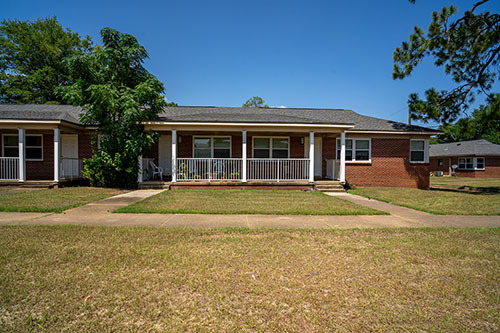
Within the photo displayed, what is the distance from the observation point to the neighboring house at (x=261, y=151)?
12.3 meters

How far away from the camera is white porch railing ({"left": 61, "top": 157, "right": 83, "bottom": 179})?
12570 millimetres

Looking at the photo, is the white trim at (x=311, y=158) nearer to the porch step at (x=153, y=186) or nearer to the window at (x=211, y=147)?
the window at (x=211, y=147)

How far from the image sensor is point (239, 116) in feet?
43.4

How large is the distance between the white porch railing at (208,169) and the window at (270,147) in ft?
4.46

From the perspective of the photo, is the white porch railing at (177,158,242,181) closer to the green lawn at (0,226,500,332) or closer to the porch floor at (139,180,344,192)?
the porch floor at (139,180,344,192)

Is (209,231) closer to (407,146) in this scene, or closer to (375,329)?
(375,329)

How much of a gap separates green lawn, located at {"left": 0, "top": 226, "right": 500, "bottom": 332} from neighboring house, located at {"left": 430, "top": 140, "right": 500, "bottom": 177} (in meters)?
32.0

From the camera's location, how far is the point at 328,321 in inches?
88.2

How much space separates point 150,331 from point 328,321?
1.50m

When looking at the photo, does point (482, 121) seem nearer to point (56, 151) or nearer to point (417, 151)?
point (417, 151)

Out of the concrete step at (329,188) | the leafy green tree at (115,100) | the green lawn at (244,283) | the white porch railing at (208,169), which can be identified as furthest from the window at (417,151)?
the leafy green tree at (115,100)

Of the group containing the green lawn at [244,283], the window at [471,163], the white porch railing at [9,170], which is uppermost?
the window at [471,163]

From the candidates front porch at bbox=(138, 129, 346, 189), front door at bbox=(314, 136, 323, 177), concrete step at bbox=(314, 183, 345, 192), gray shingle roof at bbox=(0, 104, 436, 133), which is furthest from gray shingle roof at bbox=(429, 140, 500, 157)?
concrete step at bbox=(314, 183, 345, 192)

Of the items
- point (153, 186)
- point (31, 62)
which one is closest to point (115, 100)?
point (153, 186)
